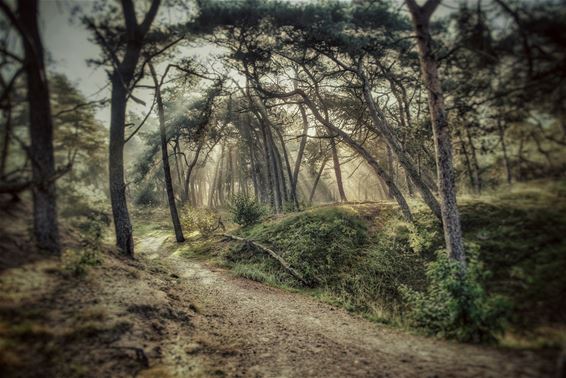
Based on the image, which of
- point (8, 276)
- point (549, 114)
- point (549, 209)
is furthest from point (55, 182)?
point (549, 209)

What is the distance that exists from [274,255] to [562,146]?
350 inches

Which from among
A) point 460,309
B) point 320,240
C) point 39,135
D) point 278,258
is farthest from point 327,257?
point 39,135

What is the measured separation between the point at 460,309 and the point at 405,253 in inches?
145

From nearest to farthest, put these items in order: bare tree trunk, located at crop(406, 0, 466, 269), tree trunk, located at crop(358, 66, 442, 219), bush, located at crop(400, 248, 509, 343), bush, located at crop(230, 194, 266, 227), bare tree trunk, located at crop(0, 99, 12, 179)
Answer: bare tree trunk, located at crop(0, 99, 12, 179)
bush, located at crop(400, 248, 509, 343)
bare tree trunk, located at crop(406, 0, 466, 269)
tree trunk, located at crop(358, 66, 442, 219)
bush, located at crop(230, 194, 266, 227)

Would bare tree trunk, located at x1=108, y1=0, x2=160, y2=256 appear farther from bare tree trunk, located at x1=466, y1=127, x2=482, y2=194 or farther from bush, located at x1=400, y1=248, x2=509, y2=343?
bush, located at x1=400, y1=248, x2=509, y2=343

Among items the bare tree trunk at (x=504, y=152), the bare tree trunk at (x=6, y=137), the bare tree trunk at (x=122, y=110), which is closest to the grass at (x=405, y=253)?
the bare tree trunk at (x=504, y=152)

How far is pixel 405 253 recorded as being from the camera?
8.57m

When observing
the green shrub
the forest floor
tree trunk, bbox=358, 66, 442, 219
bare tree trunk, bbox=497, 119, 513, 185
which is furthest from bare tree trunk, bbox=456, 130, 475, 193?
the green shrub

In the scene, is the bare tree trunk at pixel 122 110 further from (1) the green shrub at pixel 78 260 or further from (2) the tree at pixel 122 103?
(1) the green shrub at pixel 78 260

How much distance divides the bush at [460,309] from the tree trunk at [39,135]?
675 cm

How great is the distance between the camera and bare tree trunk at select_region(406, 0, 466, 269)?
20.1ft

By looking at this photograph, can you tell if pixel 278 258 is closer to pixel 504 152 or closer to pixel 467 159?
pixel 467 159

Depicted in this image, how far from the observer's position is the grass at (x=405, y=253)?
3.73 m

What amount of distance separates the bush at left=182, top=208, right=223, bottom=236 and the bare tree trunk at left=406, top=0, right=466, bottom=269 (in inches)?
534
